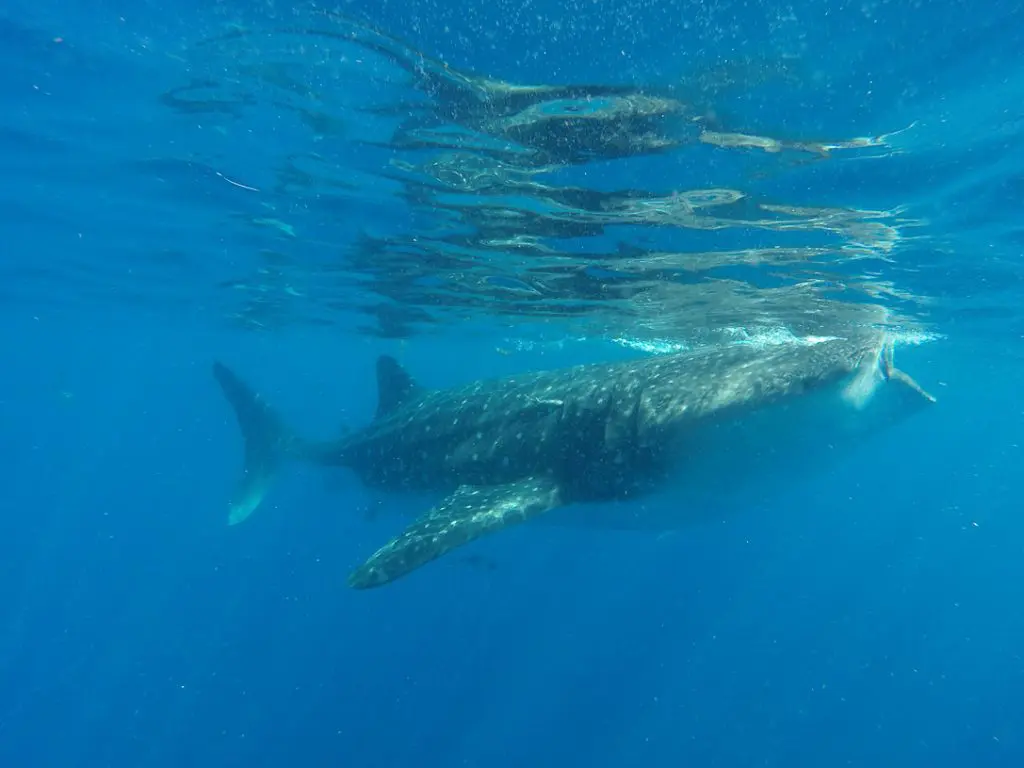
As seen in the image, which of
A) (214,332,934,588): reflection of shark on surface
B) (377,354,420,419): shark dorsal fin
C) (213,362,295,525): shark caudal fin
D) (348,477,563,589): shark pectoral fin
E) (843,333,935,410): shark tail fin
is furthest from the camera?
(213,362,295,525): shark caudal fin

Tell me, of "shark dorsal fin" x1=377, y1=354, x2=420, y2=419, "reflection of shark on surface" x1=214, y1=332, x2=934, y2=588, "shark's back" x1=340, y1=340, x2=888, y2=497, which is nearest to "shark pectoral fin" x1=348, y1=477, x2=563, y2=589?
"reflection of shark on surface" x1=214, y1=332, x2=934, y2=588

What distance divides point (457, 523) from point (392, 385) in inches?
274

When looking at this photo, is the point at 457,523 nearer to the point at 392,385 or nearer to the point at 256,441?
the point at 392,385

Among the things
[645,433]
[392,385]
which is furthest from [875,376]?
[392,385]

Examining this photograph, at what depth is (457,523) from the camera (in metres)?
8.12

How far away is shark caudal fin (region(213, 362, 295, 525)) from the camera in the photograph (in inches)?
688

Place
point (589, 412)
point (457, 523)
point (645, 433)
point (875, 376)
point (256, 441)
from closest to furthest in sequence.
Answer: point (875, 376), point (457, 523), point (645, 433), point (589, 412), point (256, 441)

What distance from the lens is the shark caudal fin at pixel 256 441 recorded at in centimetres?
1747

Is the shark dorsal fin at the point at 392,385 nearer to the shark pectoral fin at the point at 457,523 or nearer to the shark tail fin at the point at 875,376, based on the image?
the shark pectoral fin at the point at 457,523

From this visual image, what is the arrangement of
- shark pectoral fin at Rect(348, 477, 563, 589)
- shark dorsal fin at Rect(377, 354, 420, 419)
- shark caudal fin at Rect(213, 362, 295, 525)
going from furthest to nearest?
shark caudal fin at Rect(213, 362, 295, 525) < shark dorsal fin at Rect(377, 354, 420, 419) < shark pectoral fin at Rect(348, 477, 563, 589)

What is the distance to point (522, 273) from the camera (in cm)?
1975

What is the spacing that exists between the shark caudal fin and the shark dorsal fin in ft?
12.9

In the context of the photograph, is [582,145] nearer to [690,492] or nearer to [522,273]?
[690,492]

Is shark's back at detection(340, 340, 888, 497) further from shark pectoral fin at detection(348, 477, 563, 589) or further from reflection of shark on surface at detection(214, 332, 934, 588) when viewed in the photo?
shark pectoral fin at detection(348, 477, 563, 589)
